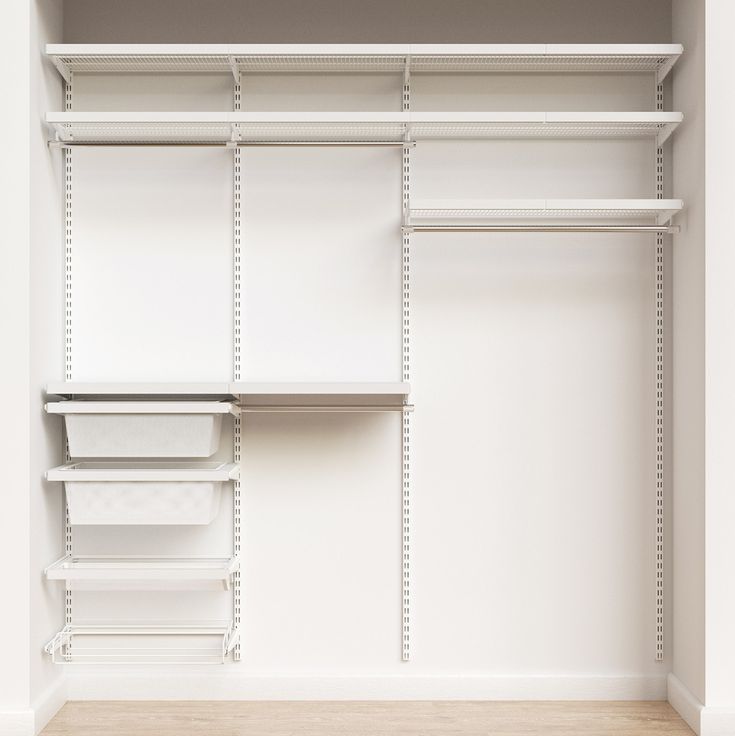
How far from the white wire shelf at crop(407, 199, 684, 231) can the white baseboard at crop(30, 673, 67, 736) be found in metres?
1.78

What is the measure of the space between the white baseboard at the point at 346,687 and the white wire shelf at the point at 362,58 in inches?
75.6

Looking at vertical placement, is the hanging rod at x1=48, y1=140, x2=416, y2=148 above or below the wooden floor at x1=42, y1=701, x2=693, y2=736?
above

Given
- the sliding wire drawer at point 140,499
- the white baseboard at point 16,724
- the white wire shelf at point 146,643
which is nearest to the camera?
the white baseboard at point 16,724

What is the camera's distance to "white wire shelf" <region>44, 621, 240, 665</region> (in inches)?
90.7

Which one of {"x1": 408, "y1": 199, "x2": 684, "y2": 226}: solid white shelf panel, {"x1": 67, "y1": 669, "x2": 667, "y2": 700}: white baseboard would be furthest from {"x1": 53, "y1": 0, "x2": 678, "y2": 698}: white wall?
{"x1": 408, "y1": 199, "x2": 684, "y2": 226}: solid white shelf panel

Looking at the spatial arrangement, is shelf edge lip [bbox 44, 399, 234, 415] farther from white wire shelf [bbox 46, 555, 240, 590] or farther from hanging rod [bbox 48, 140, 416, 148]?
hanging rod [bbox 48, 140, 416, 148]

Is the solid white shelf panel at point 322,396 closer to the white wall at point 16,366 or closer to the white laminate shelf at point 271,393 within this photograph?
the white laminate shelf at point 271,393

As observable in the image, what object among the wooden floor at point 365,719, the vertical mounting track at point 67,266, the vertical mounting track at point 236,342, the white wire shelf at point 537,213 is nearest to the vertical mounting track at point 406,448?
the white wire shelf at point 537,213

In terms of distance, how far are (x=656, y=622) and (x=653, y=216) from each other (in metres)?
1.32

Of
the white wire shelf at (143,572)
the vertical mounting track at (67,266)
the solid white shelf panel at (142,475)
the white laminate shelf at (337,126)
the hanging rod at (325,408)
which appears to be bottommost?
the white wire shelf at (143,572)

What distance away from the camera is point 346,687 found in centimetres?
234

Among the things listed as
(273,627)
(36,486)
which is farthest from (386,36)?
(273,627)

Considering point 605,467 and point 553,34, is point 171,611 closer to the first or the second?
point 605,467

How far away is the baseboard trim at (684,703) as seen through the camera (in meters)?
2.10
